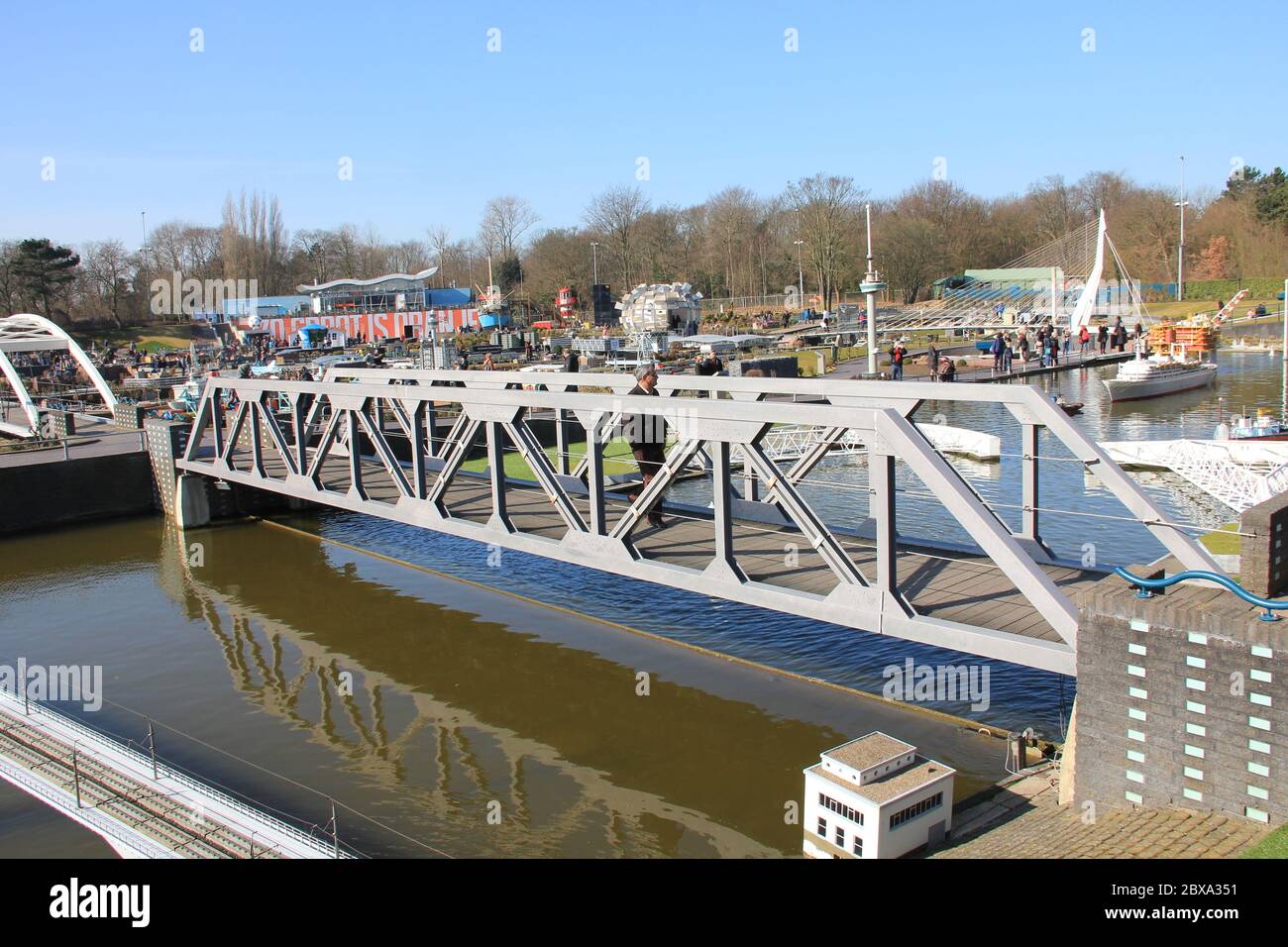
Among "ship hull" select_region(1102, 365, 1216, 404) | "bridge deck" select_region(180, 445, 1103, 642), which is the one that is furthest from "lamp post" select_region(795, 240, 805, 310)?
"bridge deck" select_region(180, 445, 1103, 642)

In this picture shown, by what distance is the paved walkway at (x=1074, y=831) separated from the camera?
669 cm

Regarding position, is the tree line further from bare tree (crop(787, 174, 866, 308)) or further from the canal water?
the canal water

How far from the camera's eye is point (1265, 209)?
74875mm

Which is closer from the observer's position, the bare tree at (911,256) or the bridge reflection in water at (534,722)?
the bridge reflection in water at (534,722)

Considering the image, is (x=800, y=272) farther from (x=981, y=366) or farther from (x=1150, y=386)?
(x=1150, y=386)

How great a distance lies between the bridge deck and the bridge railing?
0.05 meters

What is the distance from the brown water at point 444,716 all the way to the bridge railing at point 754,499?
6.51 feet

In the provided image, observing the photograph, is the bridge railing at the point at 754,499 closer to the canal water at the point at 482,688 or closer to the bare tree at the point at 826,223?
the canal water at the point at 482,688

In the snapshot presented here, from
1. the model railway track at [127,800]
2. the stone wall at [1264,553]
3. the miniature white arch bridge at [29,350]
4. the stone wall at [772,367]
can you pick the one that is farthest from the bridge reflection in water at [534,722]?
the miniature white arch bridge at [29,350]

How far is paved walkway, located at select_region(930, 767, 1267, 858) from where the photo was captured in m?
6.69

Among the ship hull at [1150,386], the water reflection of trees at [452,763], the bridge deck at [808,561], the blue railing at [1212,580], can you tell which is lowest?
the water reflection of trees at [452,763]

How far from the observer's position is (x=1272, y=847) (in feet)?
20.5
